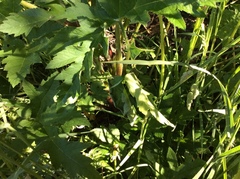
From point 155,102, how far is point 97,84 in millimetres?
202

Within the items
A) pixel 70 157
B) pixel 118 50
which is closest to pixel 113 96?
pixel 118 50

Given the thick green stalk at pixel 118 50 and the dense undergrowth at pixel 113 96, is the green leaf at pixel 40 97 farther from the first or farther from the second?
the thick green stalk at pixel 118 50

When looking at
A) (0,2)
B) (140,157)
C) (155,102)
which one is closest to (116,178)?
(140,157)

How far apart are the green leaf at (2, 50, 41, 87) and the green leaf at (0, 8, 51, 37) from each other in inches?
4.9

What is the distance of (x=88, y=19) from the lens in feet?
3.47

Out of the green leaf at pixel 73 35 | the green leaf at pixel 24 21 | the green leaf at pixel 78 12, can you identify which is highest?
the green leaf at pixel 78 12

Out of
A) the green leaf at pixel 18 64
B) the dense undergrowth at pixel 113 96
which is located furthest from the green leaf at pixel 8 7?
the green leaf at pixel 18 64

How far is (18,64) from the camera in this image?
1214 millimetres

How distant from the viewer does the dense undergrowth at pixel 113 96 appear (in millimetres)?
1061

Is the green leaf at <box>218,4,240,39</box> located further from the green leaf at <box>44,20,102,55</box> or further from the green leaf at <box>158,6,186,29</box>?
the green leaf at <box>44,20,102,55</box>

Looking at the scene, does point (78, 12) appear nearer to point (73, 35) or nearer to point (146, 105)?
point (73, 35)

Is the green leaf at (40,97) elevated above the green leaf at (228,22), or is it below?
below

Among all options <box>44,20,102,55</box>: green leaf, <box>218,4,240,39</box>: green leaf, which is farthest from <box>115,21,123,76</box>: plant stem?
<box>218,4,240,39</box>: green leaf

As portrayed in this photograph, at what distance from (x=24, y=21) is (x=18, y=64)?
158mm
